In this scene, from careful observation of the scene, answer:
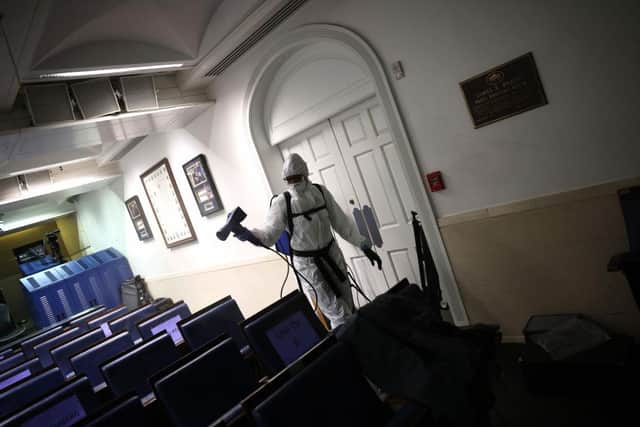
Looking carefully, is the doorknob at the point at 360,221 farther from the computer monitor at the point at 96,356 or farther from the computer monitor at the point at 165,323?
the computer monitor at the point at 96,356

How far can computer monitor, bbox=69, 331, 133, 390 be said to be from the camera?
2.84 meters

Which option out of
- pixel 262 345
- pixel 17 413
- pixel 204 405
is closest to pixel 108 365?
pixel 17 413

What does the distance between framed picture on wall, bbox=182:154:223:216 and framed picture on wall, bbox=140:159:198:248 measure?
20.8 inches

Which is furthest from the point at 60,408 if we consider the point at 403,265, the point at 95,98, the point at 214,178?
the point at 214,178

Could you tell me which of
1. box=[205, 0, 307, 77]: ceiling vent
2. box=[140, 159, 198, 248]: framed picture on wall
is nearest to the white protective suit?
box=[205, 0, 307, 77]: ceiling vent

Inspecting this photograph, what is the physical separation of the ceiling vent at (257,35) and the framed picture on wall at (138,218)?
381 centimetres

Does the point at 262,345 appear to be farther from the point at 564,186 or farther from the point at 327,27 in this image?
the point at 327,27

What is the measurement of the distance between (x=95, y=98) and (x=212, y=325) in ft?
8.37

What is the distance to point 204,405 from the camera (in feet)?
6.14

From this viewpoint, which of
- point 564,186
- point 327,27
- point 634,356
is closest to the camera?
point 634,356

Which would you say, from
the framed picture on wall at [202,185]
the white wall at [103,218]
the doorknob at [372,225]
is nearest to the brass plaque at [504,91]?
the doorknob at [372,225]

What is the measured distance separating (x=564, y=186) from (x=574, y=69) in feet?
2.22

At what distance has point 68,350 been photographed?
11.0 ft

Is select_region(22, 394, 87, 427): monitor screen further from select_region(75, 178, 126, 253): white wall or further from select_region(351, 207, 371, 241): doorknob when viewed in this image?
select_region(75, 178, 126, 253): white wall
